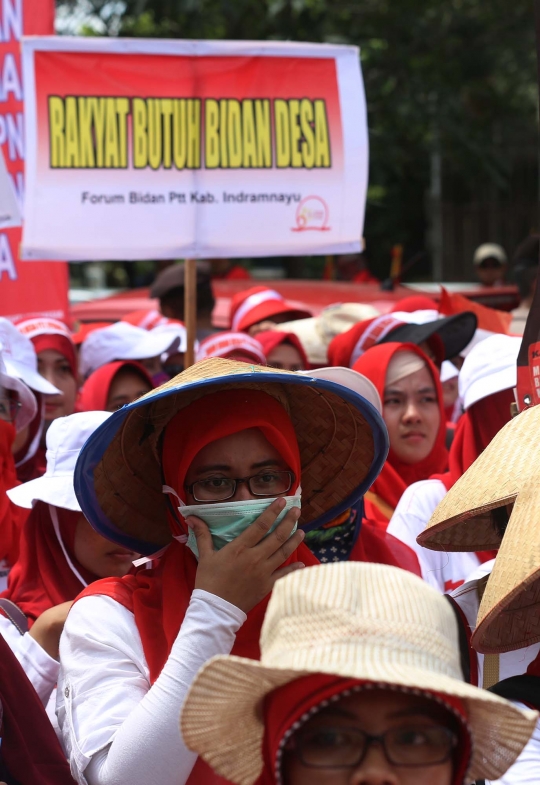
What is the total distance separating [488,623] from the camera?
2.01 metres

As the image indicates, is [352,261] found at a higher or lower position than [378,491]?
lower

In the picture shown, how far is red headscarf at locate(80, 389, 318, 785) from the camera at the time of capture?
2381 mm

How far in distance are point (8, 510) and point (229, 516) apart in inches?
66.7

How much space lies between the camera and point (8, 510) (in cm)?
394

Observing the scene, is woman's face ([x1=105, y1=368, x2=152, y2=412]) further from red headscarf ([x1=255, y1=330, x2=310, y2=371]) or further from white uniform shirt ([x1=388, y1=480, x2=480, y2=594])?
white uniform shirt ([x1=388, y1=480, x2=480, y2=594])

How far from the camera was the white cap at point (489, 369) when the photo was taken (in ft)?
13.9

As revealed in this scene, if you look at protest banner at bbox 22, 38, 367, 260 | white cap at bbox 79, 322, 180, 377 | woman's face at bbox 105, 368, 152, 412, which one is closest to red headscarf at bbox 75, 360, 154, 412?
woman's face at bbox 105, 368, 152, 412

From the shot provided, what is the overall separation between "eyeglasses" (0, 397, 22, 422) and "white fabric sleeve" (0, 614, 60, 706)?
4.35 feet

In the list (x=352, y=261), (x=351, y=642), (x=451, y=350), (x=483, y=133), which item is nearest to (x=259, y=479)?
(x=351, y=642)

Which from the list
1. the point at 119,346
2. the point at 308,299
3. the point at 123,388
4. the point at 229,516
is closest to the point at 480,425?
the point at 123,388

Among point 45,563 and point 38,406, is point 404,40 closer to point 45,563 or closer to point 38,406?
point 38,406

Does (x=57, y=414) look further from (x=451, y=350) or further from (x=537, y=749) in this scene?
(x=537, y=749)

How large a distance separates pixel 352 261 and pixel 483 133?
4499 mm

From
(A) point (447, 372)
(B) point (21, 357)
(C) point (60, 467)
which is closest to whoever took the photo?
(C) point (60, 467)
